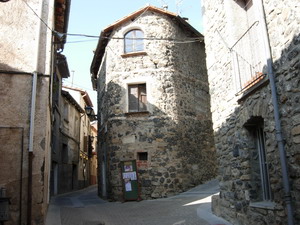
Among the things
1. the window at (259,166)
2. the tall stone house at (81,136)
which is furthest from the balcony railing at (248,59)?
the tall stone house at (81,136)

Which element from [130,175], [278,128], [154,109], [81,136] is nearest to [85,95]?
[81,136]

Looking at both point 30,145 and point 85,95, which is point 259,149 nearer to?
point 30,145

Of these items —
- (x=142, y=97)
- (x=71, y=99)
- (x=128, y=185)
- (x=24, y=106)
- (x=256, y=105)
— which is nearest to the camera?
(x=256, y=105)

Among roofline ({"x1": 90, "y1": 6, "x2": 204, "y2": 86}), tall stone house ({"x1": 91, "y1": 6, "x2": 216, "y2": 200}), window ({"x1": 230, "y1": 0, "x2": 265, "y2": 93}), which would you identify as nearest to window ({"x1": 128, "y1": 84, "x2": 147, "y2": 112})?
tall stone house ({"x1": 91, "y1": 6, "x2": 216, "y2": 200})

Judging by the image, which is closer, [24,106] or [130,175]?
[24,106]

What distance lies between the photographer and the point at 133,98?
13047 millimetres

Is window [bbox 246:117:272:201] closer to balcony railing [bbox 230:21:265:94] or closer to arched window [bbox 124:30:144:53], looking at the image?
balcony railing [bbox 230:21:265:94]

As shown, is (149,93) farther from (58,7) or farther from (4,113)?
(4,113)

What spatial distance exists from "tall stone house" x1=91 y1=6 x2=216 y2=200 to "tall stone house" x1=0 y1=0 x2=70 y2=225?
4.87m

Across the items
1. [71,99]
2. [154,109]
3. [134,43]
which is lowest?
[154,109]

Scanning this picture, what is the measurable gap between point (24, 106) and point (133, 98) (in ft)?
21.5

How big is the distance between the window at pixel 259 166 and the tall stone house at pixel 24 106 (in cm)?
422

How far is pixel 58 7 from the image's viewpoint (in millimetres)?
9516

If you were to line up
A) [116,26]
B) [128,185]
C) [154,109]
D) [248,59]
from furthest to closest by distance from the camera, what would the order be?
[116,26] → [154,109] → [128,185] → [248,59]
